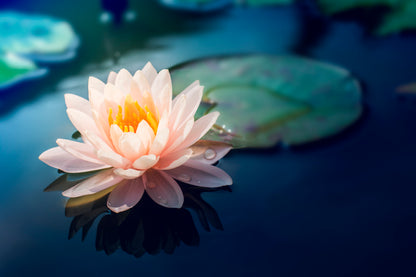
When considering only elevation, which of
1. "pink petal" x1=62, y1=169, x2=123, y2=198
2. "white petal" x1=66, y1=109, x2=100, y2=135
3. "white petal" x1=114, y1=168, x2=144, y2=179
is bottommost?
"pink petal" x1=62, y1=169, x2=123, y2=198

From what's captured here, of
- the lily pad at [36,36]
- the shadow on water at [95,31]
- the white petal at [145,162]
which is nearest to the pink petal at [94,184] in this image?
the white petal at [145,162]

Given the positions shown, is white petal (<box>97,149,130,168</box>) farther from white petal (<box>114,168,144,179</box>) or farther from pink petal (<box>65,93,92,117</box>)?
pink petal (<box>65,93,92,117</box>)

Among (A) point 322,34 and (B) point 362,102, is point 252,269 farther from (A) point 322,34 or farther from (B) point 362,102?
(A) point 322,34

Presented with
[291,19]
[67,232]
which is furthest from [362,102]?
[67,232]

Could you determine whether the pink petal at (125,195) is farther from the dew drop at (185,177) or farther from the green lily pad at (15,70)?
the green lily pad at (15,70)

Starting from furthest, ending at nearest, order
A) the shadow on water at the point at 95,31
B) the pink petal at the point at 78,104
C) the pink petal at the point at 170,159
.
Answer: the shadow on water at the point at 95,31, the pink petal at the point at 78,104, the pink petal at the point at 170,159

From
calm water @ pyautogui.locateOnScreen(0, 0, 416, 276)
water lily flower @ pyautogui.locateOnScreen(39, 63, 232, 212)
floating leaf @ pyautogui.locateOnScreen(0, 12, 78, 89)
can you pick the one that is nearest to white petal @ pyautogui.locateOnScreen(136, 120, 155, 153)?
water lily flower @ pyautogui.locateOnScreen(39, 63, 232, 212)
